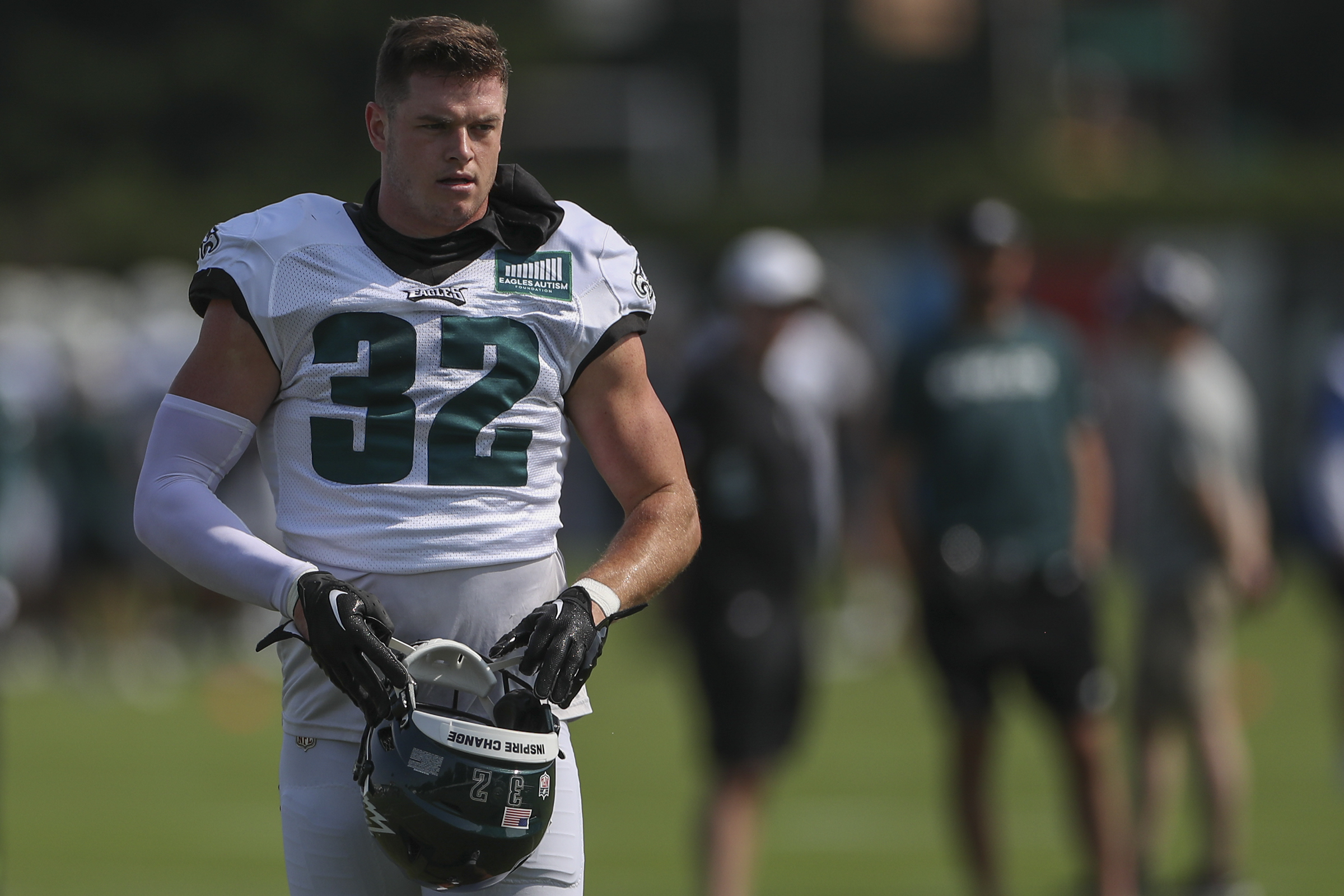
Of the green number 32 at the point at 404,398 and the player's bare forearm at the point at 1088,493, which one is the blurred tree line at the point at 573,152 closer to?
the player's bare forearm at the point at 1088,493

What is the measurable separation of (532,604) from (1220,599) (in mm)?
5125

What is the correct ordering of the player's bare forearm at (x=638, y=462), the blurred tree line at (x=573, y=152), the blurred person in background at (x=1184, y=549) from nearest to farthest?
the player's bare forearm at (x=638, y=462)
the blurred person in background at (x=1184, y=549)
the blurred tree line at (x=573, y=152)

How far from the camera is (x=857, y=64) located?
145ft

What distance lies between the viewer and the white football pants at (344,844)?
3.68m

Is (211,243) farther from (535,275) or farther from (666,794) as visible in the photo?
(666,794)

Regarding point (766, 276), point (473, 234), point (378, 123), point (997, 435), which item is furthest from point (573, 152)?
point (473, 234)

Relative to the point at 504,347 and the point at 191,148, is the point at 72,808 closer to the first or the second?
the point at 504,347

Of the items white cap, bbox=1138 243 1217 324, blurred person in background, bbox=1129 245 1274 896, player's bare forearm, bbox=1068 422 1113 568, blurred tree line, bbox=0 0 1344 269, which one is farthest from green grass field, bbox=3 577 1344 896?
blurred tree line, bbox=0 0 1344 269

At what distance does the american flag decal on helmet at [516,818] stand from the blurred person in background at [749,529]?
377cm

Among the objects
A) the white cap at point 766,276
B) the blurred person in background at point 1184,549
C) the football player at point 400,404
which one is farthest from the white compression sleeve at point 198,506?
the blurred person in background at point 1184,549

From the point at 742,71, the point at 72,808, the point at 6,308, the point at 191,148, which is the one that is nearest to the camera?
the point at 72,808

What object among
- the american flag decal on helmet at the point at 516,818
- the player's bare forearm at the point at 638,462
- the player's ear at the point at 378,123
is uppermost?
the player's ear at the point at 378,123

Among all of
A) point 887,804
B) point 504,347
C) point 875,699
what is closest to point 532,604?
point 504,347

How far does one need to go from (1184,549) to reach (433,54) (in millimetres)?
5340
